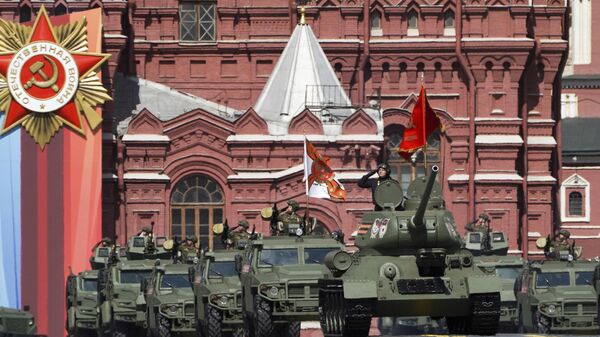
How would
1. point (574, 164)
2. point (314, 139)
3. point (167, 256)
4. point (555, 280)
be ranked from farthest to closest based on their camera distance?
point (574, 164) → point (314, 139) → point (167, 256) → point (555, 280)

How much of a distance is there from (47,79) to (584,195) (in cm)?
2972

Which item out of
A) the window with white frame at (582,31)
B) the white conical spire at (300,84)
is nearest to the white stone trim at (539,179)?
the white conical spire at (300,84)

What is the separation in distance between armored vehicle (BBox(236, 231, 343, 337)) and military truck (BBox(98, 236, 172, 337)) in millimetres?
5955

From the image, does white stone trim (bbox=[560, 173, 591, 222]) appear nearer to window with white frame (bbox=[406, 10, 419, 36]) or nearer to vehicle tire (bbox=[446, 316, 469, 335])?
window with white frame (bbox=[406, 10, 419, 36])

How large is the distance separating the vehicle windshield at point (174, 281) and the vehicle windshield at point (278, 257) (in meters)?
4.58

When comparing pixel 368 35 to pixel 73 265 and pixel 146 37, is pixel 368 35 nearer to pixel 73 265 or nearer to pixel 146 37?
pixel 146 37

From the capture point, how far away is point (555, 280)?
1666 inches

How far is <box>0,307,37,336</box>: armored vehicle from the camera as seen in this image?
50.2m

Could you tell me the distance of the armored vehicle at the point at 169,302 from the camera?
136ft

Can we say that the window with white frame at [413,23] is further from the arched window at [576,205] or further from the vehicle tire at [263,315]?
the vehicle tire at [263,315]

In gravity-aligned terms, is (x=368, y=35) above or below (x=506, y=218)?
above

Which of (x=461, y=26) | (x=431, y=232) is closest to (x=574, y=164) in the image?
(x=461, y=26)

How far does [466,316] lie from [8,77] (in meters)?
30.4

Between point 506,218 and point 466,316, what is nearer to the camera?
point 466,316
